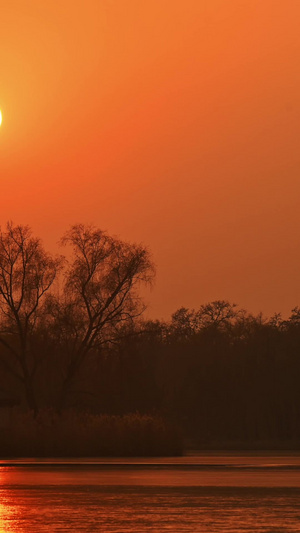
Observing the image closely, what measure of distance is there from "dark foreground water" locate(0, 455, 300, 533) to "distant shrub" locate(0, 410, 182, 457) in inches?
604

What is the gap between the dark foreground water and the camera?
1834 centimetres

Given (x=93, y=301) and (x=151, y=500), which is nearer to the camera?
(x=151, y=500)

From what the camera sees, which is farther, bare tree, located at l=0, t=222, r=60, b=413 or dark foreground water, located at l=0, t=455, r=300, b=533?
bare tree, located at l=0, t=222, r=60, b=413

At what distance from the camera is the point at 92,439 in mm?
53406

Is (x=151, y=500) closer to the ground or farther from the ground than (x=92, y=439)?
closer to the ground

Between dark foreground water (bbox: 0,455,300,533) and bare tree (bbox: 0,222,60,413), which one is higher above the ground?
bare tree (bbox: 0,222,60,413)

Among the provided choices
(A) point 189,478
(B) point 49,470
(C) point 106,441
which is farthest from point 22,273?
(A) point 189,478

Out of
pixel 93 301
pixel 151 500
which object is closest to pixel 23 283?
pixel 93 301

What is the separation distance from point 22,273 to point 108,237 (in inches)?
244

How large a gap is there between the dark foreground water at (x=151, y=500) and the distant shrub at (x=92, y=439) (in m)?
15.3

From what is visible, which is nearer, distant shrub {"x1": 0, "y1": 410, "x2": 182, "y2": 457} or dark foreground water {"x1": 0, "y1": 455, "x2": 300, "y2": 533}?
dark foreground water {"x1": 0, "y1": 455, "x2": 300, "y2": 533}

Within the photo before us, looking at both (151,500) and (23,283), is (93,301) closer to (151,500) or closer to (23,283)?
(23,283)

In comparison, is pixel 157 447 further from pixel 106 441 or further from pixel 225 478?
pixel 225 478

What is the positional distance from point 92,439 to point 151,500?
30224mm
